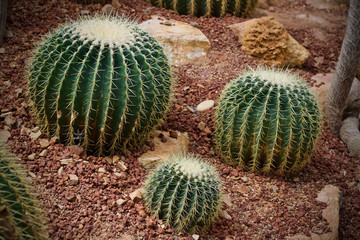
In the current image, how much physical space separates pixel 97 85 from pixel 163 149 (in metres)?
0.89

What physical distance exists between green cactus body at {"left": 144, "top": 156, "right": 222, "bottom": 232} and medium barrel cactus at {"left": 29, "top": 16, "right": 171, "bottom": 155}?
1.81 ft

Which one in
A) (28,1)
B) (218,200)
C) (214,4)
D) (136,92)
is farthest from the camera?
(214,4)

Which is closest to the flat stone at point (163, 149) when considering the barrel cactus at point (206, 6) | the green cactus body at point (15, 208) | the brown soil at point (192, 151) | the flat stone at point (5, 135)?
the brown soil at point (192, 151)

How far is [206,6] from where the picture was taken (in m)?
6.00

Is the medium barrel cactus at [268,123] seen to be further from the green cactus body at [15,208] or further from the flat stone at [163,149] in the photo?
the green cactus body at [15,208]

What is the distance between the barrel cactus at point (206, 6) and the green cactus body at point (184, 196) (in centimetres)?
358

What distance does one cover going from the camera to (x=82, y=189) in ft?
9.95

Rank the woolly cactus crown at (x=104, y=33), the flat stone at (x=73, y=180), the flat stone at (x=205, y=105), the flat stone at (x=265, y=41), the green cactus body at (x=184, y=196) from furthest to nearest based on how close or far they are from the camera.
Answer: the flat stone at (x=265, y=41), the flat stone at (x=205, y=105), the woolly cactus crown at (x=104, y=33), the flat stone at (x=73, y=180), the green cactus body at (x=184, y=196)

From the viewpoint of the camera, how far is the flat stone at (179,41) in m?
5.05

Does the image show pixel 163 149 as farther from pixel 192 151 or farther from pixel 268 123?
pixel 268 123

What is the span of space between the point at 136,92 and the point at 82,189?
2.75 feet

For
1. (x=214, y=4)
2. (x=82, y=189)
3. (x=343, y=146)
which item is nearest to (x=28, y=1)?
(x=214, y=4)

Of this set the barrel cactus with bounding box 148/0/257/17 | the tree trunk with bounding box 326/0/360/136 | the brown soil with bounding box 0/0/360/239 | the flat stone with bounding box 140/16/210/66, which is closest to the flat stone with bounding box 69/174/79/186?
the brown soil with bounding box 0/0/360/239

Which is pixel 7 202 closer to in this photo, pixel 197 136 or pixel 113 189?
pixel 113 189
